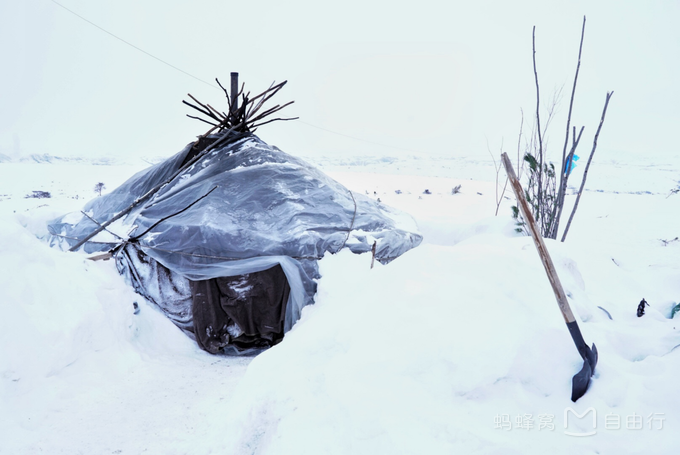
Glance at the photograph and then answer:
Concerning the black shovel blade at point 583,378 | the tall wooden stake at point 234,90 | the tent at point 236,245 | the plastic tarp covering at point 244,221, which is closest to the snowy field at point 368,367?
the black shovel blade at point 583,378

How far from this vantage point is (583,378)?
60.2 inches

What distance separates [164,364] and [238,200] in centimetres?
167

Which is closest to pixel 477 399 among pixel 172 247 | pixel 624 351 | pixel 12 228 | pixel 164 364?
pixel 624 351

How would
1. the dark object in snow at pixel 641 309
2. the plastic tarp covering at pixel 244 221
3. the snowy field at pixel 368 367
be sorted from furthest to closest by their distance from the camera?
the plastic tarp covering at pixel 244 221 < the dark object in snow at pixel 641 309 < the snowy field at pixel 368 367

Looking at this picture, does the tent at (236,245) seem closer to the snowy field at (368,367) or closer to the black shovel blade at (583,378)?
the snowy field at (368,367)

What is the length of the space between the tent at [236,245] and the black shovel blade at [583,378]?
208 cm

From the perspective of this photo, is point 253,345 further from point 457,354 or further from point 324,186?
point 457,354

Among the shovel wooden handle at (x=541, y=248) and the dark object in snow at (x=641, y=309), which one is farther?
the dark object in snow at (x=641, y=309)

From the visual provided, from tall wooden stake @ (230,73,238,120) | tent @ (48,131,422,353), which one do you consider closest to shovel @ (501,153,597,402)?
tent @ (48,131,422,353)

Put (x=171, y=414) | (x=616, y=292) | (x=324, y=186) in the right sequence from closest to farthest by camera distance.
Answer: (x=171, y=414), (x=616, y=292), (x=324, y=186)

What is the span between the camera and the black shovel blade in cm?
151

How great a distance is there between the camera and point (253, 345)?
3770 mm

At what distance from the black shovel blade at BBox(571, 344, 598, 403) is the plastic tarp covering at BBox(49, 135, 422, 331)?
2255mm

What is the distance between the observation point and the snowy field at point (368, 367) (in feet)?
4.74
